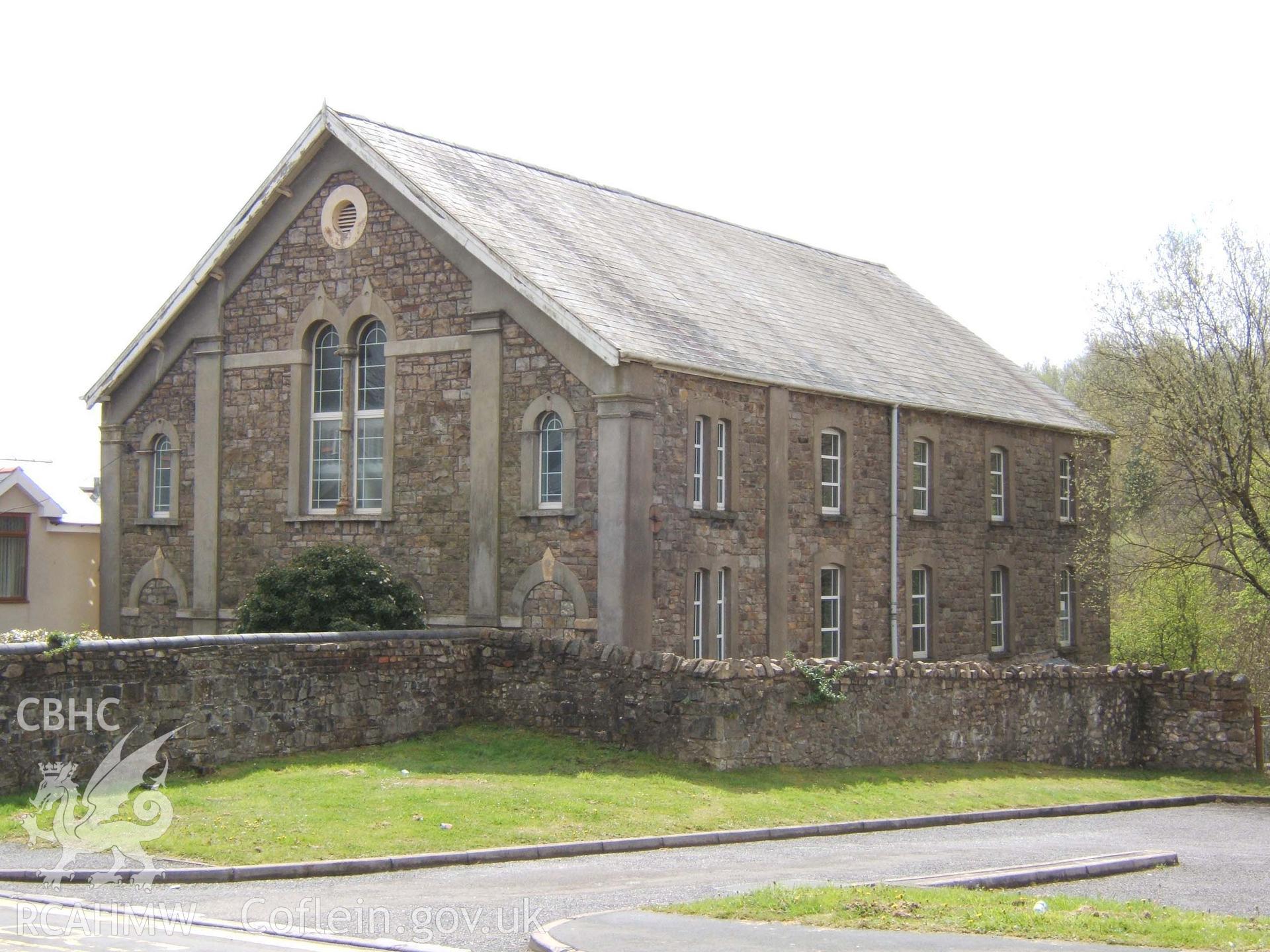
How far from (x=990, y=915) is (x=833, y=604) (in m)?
17.3

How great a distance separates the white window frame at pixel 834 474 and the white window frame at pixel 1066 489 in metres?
9.31

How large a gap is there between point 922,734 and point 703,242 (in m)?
13.5

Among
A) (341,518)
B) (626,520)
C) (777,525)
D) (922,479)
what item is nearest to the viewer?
(626,520)

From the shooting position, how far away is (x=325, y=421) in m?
27.3

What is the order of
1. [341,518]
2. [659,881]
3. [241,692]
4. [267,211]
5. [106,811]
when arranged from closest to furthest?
1. [659,881]
2. [106,811]
3. [241,692]
4. [341,518]
5. [267,211]

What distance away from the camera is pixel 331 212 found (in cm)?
2703

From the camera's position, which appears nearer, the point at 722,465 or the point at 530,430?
the point at 530,430

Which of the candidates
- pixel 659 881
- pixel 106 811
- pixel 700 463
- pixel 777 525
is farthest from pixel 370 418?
pixel 659 881

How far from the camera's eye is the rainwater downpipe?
29609mm

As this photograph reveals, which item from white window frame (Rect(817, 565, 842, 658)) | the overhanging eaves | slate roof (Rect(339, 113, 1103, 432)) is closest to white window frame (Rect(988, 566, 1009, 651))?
slate roof (Rect(339, 113, 1103, 432))

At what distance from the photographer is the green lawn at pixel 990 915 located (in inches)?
418

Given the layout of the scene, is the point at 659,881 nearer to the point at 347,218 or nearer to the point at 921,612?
the point at 347,218

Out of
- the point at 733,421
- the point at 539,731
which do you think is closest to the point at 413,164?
the point at 733,421

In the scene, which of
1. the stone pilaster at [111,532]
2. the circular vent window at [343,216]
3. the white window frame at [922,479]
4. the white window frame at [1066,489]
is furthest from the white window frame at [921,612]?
the stone pilaster at [111,532]
